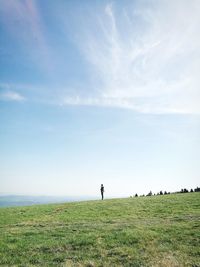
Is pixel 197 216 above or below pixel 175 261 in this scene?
above

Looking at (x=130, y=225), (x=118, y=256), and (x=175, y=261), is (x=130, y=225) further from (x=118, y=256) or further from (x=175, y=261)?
(x=175, y=261)

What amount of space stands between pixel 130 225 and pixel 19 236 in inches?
368

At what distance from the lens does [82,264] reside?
14695mm

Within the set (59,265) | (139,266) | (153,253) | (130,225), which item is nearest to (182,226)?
(130,225)

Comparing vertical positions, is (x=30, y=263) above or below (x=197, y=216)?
below

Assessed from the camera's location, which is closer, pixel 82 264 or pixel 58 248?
pixel 82 264

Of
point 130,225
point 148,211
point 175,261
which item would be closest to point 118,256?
point 175,261

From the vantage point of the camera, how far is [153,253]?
613 inches

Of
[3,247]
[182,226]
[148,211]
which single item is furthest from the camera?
[148,211]

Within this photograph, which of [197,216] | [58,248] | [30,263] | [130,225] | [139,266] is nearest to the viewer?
[139,266]

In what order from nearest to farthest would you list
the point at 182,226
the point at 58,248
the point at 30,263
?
1. the point at 30,263
2. the point at 58,248
3. the point at 182,226

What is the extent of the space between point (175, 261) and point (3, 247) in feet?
38.9

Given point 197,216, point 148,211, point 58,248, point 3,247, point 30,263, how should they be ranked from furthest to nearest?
point 148,211 → point 197,216 → point 3,247 → point 58,248 → point 30,263

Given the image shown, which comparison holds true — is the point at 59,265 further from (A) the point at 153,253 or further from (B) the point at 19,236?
(B) the point at 19,236
